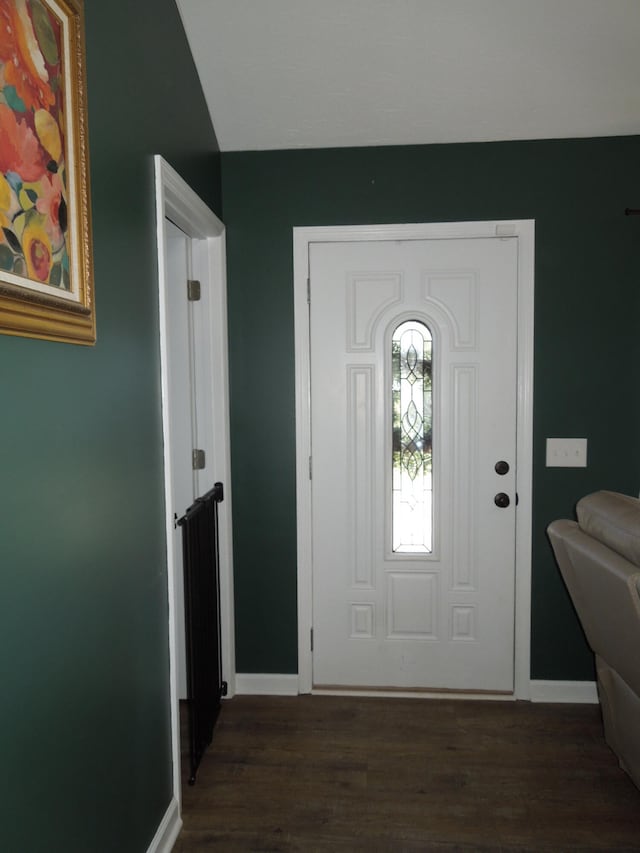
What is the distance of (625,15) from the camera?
7.50ft

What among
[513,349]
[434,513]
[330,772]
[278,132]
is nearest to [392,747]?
[330,772]

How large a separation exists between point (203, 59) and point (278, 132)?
0.46 meters

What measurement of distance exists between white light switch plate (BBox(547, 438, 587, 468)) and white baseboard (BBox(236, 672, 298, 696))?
1633 millimetres

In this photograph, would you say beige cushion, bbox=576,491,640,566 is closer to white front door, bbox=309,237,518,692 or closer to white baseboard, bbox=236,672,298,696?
white front door, bbox=309,237,518,692

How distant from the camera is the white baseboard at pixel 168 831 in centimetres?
194

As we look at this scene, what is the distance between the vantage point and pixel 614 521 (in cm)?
196

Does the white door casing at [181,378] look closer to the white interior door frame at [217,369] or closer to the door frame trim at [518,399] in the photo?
the white interior door frame at [217,369]

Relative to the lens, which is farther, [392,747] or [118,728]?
[392,747]

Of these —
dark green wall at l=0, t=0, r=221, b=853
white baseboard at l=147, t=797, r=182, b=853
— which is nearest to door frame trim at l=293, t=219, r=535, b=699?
dark green wall at l=0, t=0, r=221, b=853

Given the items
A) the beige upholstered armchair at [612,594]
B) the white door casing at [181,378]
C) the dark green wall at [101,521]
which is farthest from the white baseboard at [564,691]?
the dark green wall at [101,521]

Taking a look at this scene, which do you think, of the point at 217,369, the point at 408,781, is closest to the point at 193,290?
the point at 217,369

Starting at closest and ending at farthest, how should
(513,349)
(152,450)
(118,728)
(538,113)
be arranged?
(118,728), (152,450), (538,113), (513,349)

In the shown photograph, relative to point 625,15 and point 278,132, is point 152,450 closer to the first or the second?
point 278,132

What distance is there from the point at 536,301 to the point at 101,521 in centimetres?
218
